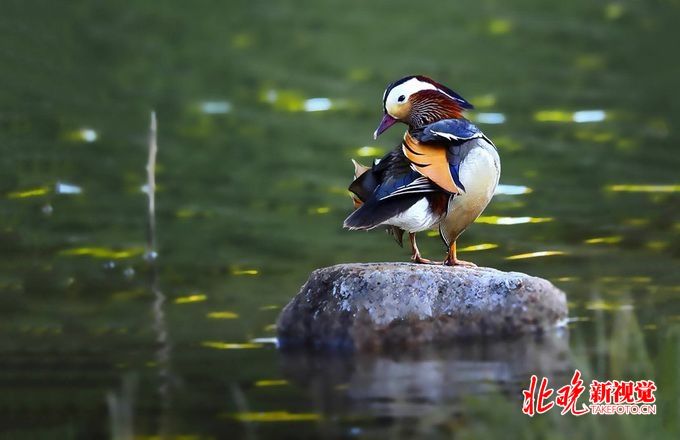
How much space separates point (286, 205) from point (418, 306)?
6.38 meters

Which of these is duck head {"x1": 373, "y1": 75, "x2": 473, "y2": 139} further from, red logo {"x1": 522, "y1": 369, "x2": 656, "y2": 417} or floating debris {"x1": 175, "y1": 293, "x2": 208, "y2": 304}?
floating debris {"x1": 175, "y1": 293, "x2": 208, "y2": 304}

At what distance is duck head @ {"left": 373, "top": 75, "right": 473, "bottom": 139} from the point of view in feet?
33.9

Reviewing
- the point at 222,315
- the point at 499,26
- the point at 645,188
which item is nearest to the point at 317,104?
the point at 499,26

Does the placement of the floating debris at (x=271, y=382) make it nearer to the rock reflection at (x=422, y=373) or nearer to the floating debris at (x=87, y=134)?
the rock reflection at (x=422, y=373)

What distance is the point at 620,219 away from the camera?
590 inches

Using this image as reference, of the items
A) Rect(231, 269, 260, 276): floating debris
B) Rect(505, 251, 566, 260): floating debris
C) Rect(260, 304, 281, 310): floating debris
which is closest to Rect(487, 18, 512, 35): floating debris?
Rect(505, 251, 566, 260): floating debris

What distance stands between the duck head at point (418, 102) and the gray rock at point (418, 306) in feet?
3.69

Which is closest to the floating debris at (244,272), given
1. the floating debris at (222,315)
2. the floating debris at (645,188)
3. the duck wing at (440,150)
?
the floating debris at (222,315)

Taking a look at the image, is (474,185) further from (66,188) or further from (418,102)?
(66,188)

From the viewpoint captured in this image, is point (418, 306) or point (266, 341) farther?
point (266, 341)

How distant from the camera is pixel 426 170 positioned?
10094 mm

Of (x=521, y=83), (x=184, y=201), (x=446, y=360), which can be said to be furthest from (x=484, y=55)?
(x=446, y=360)

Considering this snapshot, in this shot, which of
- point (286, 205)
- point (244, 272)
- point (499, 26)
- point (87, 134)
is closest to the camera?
point (244, 272)

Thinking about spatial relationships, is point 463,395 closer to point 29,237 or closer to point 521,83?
point 29,237
